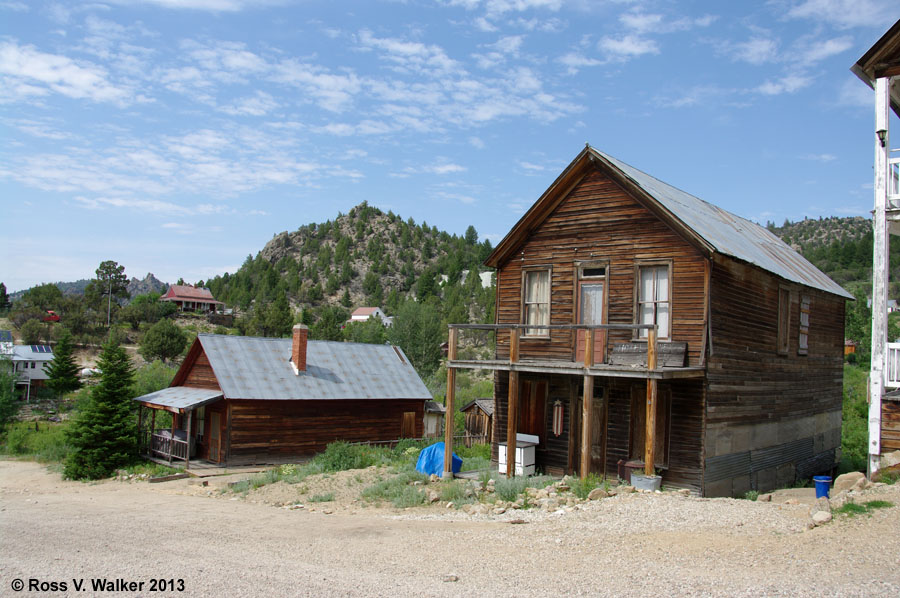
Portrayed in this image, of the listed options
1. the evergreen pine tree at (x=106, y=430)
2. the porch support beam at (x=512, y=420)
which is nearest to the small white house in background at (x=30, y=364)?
the evergreen pine tree at (x=106, y=430)

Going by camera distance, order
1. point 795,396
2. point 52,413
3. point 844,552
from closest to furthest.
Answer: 1. point 844,552
2. point 795,396
3. point 52,413

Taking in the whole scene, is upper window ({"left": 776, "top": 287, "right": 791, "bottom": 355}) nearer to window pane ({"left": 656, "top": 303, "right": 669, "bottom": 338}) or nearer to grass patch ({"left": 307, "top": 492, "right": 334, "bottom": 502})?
window pane ({"left": 656, "top": 303, "right": 669, "bottom": 338})

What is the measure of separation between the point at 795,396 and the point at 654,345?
8078 millimetres

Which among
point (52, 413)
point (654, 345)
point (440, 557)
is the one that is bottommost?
point (52, 413)

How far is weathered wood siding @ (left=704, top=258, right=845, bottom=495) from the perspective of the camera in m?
16.1

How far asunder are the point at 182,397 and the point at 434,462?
40.5ft

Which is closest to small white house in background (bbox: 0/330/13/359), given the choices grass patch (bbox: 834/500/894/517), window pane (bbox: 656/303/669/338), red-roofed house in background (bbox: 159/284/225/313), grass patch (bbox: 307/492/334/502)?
grass patch (bbox: 307/492/334/502)

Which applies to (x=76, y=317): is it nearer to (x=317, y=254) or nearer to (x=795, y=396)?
(x=795, y=396)

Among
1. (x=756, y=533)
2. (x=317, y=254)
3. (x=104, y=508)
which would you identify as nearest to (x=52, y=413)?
(x=104, y=508)

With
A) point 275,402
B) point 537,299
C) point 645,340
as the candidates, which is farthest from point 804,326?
point 275,402

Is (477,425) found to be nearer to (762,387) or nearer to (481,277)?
(762,387)

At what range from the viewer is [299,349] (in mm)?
27484

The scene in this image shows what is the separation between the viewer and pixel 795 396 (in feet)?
65.8

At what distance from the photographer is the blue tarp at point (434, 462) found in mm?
17875
